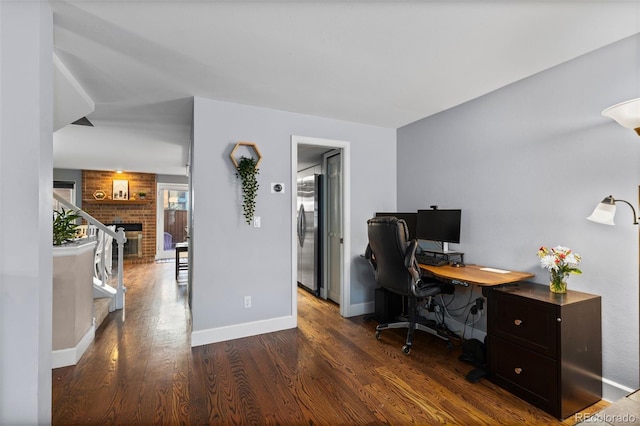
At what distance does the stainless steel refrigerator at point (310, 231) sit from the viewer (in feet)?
14.7

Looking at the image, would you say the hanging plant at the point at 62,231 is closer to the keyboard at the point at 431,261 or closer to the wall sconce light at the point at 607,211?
the keyboard at the point at 431,261

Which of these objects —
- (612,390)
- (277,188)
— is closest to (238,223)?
(277,188)

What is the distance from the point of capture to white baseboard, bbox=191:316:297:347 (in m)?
2.78

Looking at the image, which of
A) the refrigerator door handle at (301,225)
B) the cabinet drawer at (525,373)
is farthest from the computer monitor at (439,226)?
the refrigerator door handle at (301,225)

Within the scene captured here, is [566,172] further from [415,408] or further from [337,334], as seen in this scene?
[337,334]

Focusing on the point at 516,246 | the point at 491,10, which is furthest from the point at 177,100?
the point at 516,246

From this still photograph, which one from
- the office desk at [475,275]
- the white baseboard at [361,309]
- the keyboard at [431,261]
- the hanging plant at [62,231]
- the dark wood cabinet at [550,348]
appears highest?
the hanging plant at [62,231]

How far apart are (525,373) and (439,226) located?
1.42m

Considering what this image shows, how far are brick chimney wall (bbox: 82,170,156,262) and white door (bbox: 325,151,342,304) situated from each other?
574 centimetres

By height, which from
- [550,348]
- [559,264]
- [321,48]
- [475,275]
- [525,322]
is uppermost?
[321,48]

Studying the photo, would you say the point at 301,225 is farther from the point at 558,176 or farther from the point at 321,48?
the point at 558,176

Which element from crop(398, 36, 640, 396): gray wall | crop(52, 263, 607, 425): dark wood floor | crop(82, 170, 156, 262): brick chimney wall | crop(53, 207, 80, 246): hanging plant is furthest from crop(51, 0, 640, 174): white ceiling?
crop(82, 170, 156, 262): brick chimney wall

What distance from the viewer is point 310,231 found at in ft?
15.5

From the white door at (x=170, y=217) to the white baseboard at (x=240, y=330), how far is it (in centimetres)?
591
